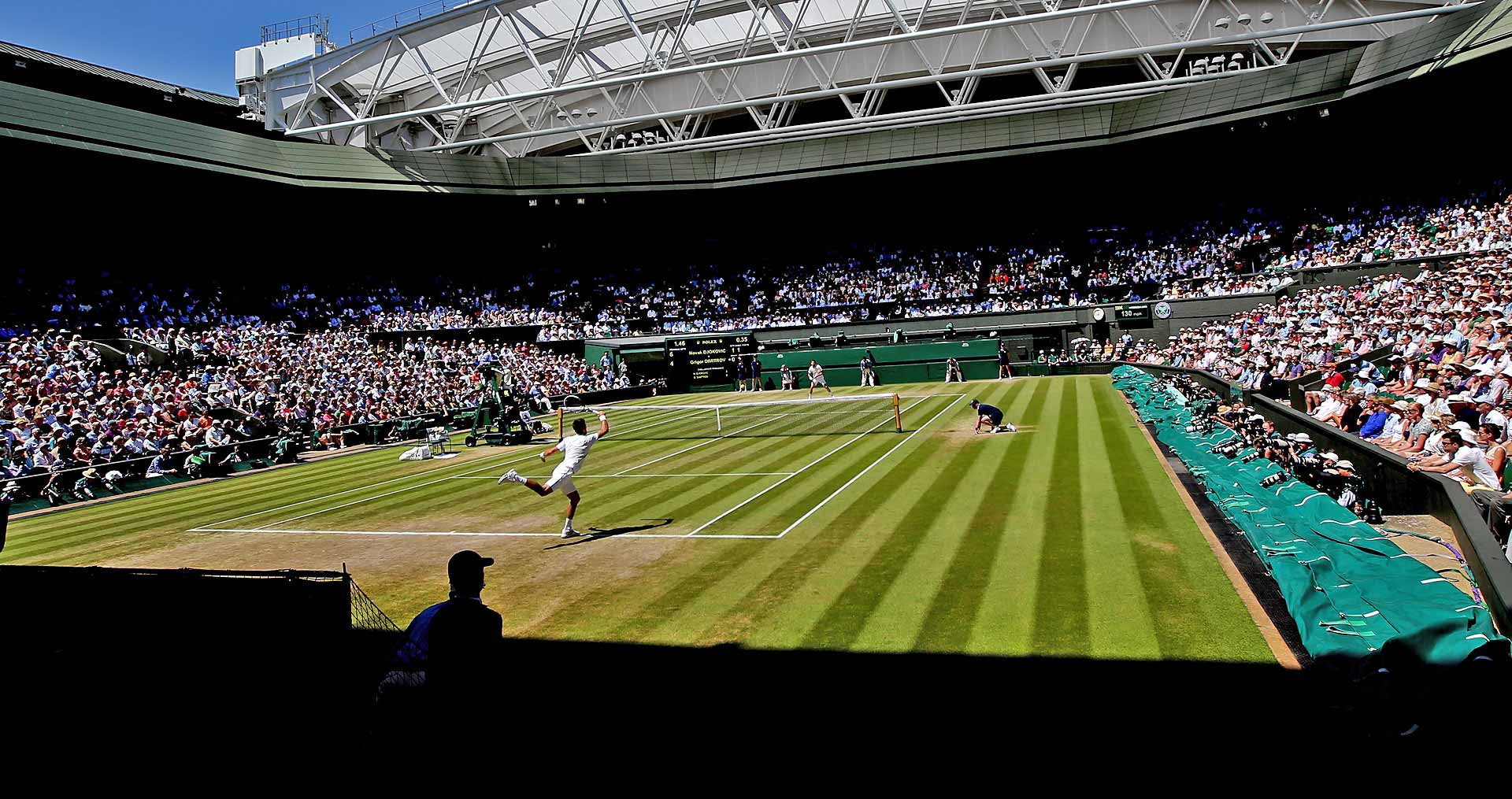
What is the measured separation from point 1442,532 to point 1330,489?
1.72 m

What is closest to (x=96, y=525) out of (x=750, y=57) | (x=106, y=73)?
(x=750, y=57)

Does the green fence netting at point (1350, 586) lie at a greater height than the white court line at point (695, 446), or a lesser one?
greater

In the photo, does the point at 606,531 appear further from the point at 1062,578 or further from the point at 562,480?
the point at 1062,578

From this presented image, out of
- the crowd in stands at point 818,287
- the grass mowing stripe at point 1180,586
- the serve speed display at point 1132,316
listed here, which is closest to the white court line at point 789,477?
the grass mowing stripe at point 1180,586

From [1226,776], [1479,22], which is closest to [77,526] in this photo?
[1226,776]

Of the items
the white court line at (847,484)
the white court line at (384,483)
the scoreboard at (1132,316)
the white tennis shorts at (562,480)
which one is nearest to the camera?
the white court line at (847,484)

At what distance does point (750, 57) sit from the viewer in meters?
27.7

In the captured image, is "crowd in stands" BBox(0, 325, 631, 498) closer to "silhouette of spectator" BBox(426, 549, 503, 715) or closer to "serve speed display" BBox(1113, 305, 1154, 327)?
"silhouette of spectator" BBox(426, 549, 503, 715)

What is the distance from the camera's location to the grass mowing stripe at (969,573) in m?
A: 7.08

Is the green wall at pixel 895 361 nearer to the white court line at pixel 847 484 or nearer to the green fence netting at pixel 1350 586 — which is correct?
the white court line at pixel 847 484

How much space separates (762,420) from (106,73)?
43.3m

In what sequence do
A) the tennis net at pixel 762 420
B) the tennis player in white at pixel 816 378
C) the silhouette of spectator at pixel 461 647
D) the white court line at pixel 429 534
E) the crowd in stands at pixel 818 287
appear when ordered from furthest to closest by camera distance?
1. the tennis player in white at pixel 816 378
2. the crowd in stands at pixel 818 287
3. the tennis net at pixel 762 420
4. the white court line at pixel 429 534
5. the silhouette of spectator at pixel 461 647

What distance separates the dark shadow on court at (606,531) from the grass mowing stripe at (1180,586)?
6646mm

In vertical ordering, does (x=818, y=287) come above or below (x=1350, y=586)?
above
